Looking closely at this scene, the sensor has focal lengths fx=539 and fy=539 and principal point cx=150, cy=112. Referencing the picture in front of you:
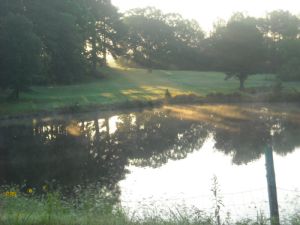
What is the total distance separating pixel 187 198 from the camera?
51.6 feet

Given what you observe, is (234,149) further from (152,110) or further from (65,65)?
(65,65)

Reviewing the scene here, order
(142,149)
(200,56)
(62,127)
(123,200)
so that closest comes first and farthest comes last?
(123,200), (142,149), (62,127), (200,56)

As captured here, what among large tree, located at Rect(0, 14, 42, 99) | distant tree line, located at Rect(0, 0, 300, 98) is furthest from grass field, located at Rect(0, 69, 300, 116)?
large tree, located at Rect(0, 14, 42, 99)

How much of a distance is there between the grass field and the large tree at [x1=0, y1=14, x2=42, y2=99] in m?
2.87

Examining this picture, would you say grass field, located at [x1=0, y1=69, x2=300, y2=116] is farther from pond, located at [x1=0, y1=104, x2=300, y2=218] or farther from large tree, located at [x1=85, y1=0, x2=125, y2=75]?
pond, located at [x1=0, y1=104, x2=300, y2=218]

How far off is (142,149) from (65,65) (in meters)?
33.0

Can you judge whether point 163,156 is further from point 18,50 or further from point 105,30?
point 105,30

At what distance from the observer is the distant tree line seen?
45.5m

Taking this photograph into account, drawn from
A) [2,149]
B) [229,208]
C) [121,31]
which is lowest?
[2,149]

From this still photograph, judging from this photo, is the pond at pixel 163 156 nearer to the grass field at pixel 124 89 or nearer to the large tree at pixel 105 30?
the grass field at pixel 124 89

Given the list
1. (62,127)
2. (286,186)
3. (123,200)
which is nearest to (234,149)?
(286,186)

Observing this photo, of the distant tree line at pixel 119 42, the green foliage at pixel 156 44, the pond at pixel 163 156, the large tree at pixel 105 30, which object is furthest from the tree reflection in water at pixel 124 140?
the green foliage at pixel 156 44

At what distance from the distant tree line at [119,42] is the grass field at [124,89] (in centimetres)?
173

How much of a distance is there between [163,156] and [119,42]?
57.9 m
